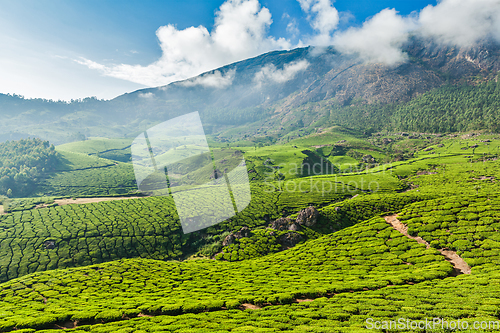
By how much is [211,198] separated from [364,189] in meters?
84.2

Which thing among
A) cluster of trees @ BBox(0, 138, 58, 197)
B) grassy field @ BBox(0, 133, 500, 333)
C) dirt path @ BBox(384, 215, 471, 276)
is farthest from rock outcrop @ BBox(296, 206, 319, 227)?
cluster of trees @ BBox(0, 138, 58, 197)

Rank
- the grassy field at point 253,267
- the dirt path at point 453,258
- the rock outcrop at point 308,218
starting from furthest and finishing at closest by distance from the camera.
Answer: the rock outcrop at point 308,218 → the dirt path at point 453,258 → the grassy field at point 253,267

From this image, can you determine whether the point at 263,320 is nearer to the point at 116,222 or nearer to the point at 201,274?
the point at 201,274

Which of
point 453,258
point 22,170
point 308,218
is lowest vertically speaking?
point 308,218

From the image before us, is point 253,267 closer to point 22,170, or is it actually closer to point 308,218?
point 308,218

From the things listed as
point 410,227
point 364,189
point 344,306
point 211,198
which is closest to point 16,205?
point 211,198

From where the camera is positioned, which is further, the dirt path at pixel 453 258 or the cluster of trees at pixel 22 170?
the cluster of trees at pixel 22 170

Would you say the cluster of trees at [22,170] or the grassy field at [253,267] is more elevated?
the cluster of trees at [22,170]

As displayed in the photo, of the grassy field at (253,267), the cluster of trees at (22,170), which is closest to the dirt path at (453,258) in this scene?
the grassy field at (253,267)

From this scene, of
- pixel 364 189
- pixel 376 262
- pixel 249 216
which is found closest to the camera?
pixel 376 262

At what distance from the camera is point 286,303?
2669 centimetres

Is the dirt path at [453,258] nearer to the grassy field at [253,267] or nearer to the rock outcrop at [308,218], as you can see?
the grassy field at [253,267]

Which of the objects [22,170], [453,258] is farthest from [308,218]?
[22,170]

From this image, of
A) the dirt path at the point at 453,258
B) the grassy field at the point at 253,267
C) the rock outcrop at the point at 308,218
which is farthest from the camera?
the rock outcrop at the point at 308,218
